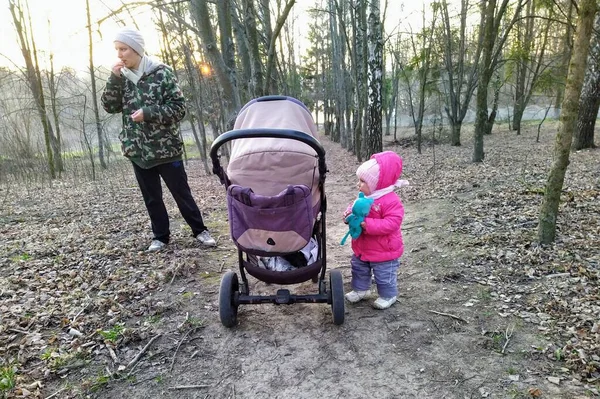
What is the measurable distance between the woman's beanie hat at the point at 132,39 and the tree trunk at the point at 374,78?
5.84 meters

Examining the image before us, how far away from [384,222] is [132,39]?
3.04m

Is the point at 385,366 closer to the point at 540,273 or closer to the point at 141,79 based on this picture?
the point at 540,273

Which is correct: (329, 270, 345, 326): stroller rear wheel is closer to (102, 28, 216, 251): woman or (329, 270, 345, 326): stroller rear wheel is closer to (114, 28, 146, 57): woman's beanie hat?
(102, 28, 216, 251): woman

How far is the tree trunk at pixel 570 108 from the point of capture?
10.1ft

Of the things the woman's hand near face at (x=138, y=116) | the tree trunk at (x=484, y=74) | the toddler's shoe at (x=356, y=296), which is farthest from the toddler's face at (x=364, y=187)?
the tree trunk at (x=484, y=74)

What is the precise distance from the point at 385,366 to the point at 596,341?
53.5 inches

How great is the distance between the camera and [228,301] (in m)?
2.72

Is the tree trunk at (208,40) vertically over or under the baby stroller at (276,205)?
over

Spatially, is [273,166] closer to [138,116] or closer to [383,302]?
[383,302]

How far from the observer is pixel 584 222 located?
4.03m

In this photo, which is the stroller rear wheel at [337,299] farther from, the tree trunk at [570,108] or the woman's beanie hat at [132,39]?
the woman's beanie hat at [132,39]

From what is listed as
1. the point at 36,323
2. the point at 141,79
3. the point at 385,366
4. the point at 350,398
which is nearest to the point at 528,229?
the point at 385,366

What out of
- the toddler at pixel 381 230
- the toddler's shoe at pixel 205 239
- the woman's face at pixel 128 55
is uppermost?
the woman's face at pixel 128 55

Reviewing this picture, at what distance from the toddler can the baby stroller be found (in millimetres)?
364
